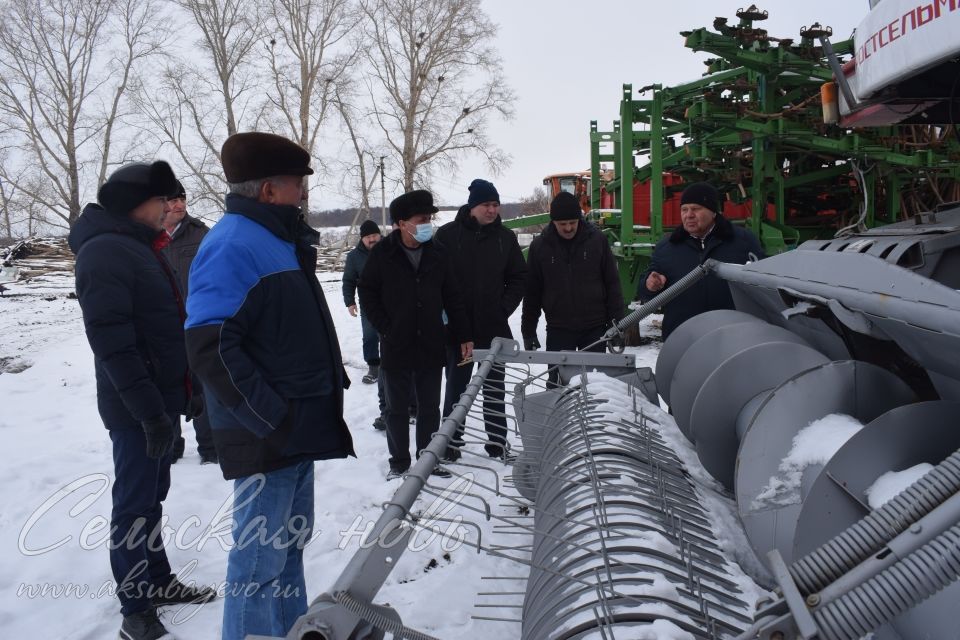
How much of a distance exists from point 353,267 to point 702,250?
3863 millimetres

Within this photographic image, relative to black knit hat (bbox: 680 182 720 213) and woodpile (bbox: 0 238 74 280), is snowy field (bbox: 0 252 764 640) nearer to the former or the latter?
black knit hat (bbox: 680 182 720 213)

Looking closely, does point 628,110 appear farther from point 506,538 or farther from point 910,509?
point 910,509

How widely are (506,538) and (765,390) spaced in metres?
1.46

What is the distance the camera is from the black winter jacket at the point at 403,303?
13.4 feet

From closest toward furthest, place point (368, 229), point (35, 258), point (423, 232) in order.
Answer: point (423, 232) → point (368, 229) → point (35, 258)

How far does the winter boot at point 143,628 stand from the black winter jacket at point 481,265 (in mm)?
2487

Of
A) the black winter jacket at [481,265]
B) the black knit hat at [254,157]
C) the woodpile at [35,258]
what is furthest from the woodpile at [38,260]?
the black knit hat at [254,157]

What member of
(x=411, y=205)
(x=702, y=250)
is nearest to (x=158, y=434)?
(x=411, y=205)

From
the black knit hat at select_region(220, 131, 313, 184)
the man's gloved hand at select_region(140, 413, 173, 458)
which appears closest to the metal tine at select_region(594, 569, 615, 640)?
the black knit hat at select_region(220, 131, 313, 184)

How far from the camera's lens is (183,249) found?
4.57 metres

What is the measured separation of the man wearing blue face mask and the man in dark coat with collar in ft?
4.26

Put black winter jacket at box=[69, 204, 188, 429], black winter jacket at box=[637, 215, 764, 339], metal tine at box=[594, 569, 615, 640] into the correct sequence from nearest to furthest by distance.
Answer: metal tine at box=[594, 569, 615, 640], black winter jacket at box=[69, 204, 188, 429], black winter jacket at box=[637, 215, 764, 339]

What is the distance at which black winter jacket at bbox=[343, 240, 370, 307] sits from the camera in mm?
6598

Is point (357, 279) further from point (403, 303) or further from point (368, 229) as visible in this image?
point (403, 303)
